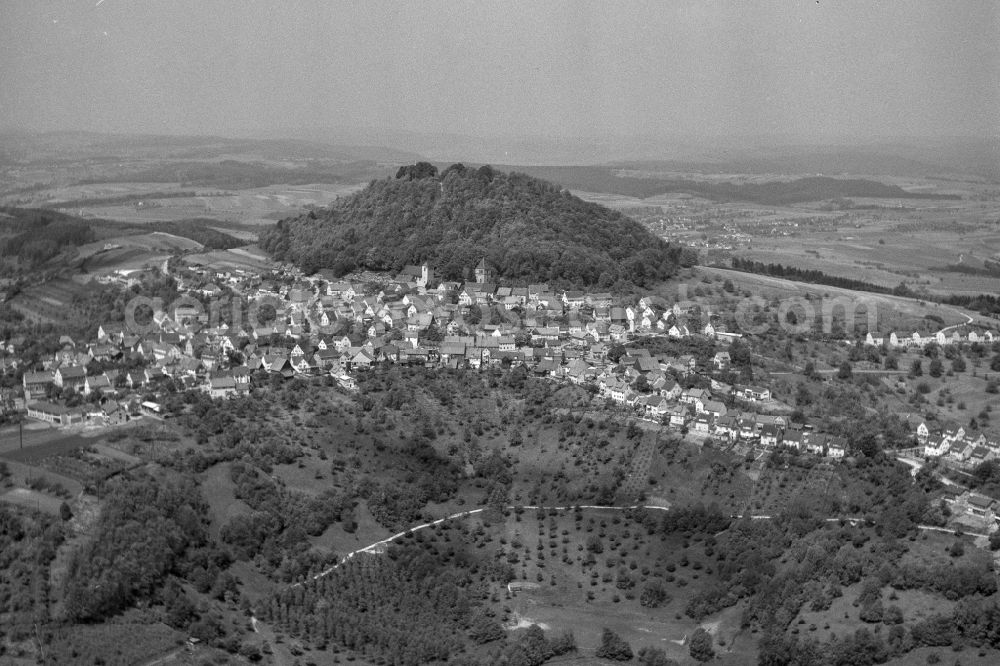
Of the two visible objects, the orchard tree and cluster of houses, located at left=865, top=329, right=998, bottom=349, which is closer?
the orchard tree

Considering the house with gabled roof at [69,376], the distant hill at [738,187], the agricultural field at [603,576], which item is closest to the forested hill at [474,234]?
the house with gabled roof at [69,376]

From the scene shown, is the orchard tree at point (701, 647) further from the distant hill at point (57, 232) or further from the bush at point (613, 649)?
the distant hill at point (57, 232)

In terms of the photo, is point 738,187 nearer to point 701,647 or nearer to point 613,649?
point 701,647

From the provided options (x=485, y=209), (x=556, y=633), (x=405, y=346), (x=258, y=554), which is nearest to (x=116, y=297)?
(x=405, y=346)

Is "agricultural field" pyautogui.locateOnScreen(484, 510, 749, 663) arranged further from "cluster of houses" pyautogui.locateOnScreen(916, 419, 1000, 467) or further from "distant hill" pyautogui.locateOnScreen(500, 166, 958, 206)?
"distant hill" pyautogui.locateOnScreen(500, 166, 958, 206)

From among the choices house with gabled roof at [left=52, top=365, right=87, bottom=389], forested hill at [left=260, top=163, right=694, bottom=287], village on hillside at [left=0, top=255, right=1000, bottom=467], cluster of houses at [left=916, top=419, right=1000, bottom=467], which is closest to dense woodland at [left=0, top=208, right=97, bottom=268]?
village on hillside at [left=0, top=255, right=1000, bottom=467]

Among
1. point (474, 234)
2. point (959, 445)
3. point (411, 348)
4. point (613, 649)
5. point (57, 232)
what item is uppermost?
point (474, 234)

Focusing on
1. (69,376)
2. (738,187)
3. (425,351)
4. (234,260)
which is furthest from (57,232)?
(738,187)
